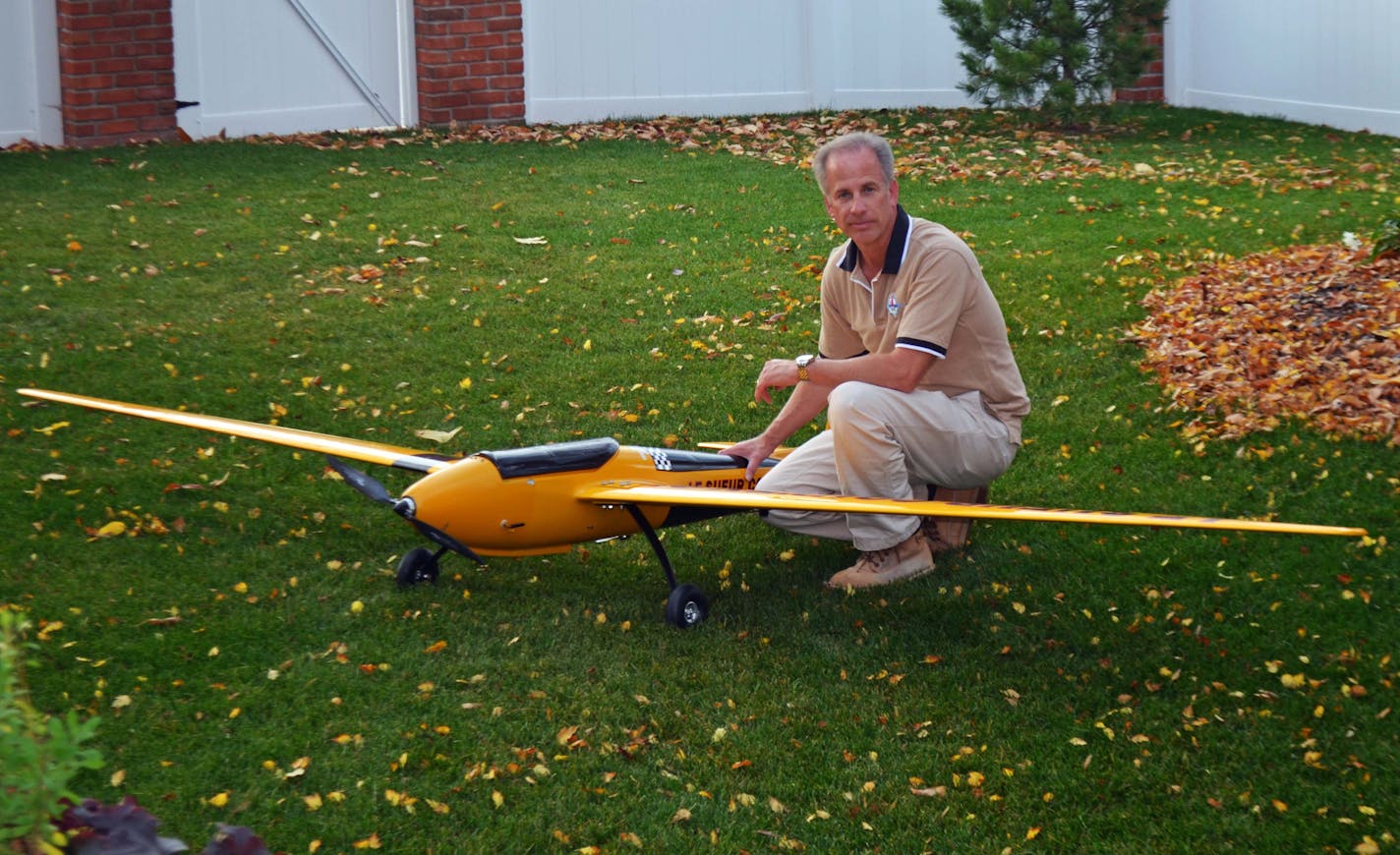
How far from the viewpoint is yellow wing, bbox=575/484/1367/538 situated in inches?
149

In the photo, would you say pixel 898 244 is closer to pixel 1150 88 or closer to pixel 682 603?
pixel 682 603

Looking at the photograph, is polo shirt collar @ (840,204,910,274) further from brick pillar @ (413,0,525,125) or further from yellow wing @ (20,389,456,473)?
brick pillar @ (413,0,525,125)

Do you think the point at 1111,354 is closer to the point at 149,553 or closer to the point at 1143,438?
the point at 1143,438

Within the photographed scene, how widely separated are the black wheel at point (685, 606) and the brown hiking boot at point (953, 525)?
1.11m

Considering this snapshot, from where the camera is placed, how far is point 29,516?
18.4ft

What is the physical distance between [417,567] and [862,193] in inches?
87.5

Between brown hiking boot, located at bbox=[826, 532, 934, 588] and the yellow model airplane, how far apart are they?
41 cm

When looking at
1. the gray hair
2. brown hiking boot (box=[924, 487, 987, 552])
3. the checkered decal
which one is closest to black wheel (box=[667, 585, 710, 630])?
the checkered decal

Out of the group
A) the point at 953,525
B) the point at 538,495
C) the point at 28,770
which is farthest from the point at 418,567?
the point at 28,770

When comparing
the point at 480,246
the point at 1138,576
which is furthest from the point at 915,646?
the point at 480,246

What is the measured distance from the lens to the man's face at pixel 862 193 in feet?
16.3

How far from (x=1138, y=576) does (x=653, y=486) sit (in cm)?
188

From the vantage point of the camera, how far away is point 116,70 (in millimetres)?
11711

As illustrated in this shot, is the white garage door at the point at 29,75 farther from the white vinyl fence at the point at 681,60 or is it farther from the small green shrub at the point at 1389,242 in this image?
the small green shrub at the point at 1389,242
